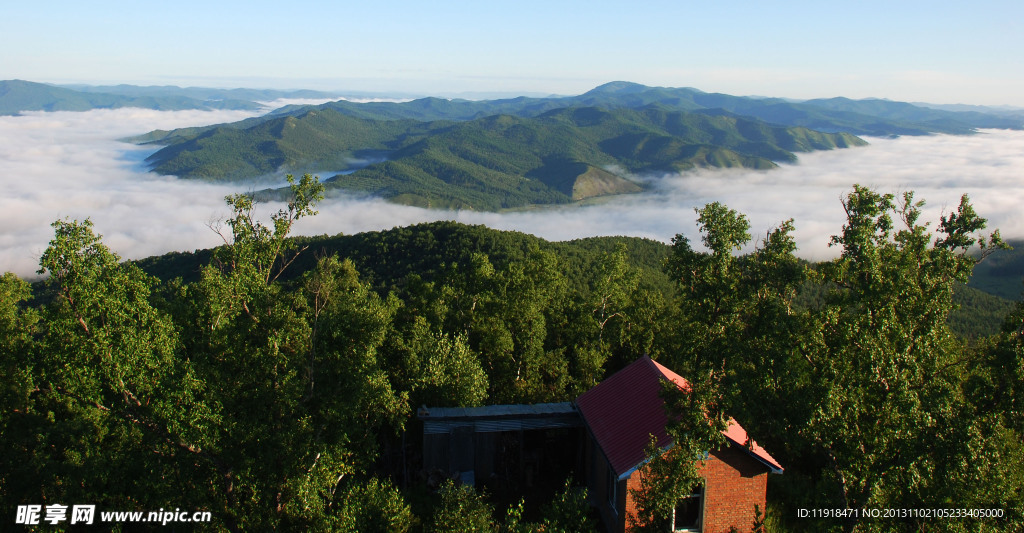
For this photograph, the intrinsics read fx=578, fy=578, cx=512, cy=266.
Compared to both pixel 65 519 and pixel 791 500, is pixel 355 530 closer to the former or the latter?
pixel 65 519

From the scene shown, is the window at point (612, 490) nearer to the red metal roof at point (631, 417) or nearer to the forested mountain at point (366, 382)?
the red metal roof at point (631, 417)

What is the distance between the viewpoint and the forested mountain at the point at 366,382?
43.0 feet

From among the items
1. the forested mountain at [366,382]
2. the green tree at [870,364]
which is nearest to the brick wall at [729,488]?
the forested mountain at [366,382]

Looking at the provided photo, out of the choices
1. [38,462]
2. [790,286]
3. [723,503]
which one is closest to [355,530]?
[38,462]

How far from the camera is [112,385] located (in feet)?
50.0

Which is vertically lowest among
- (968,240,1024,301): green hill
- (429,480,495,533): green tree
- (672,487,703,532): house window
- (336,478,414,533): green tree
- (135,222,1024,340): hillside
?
(968,240,1024,301): green hill

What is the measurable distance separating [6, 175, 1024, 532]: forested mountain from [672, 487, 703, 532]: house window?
2648mm

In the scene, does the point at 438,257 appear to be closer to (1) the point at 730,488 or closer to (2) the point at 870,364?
(1) the point at 730,488

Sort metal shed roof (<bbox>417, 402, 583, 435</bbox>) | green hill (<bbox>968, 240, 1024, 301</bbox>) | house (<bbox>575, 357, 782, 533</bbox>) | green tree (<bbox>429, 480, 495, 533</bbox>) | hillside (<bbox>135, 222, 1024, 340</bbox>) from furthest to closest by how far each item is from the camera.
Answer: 1. green hill (<bbox>968, 240, 1024, 301</bbox>)
2. hillside (<bbox>135, 222, 1024, 340</bbox>)
3. metal shed roof (<bbox>417, 402, 583, 435</bbox>)
4. house (<bbox>575, 357, 782, 533</bbox>)
5. green tree (<bbox>429, 480, 495, 533</bbox>)

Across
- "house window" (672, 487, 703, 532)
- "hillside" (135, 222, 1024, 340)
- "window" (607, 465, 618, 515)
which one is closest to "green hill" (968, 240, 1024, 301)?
"hillside" (135, 222, 1024, 340)

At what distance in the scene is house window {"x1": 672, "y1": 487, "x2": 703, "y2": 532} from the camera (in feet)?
64.5

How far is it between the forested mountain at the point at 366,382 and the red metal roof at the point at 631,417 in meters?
2.41

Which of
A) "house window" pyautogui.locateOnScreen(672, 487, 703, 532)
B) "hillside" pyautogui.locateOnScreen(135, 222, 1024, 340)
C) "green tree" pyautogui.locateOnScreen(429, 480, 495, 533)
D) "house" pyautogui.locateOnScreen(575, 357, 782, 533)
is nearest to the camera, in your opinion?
"green tree" pyautogui.locateOnScreen(429, 480, 495, 533)

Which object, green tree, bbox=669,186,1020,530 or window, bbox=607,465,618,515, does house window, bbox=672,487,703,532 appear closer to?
window, bbox=607,465,618,515
